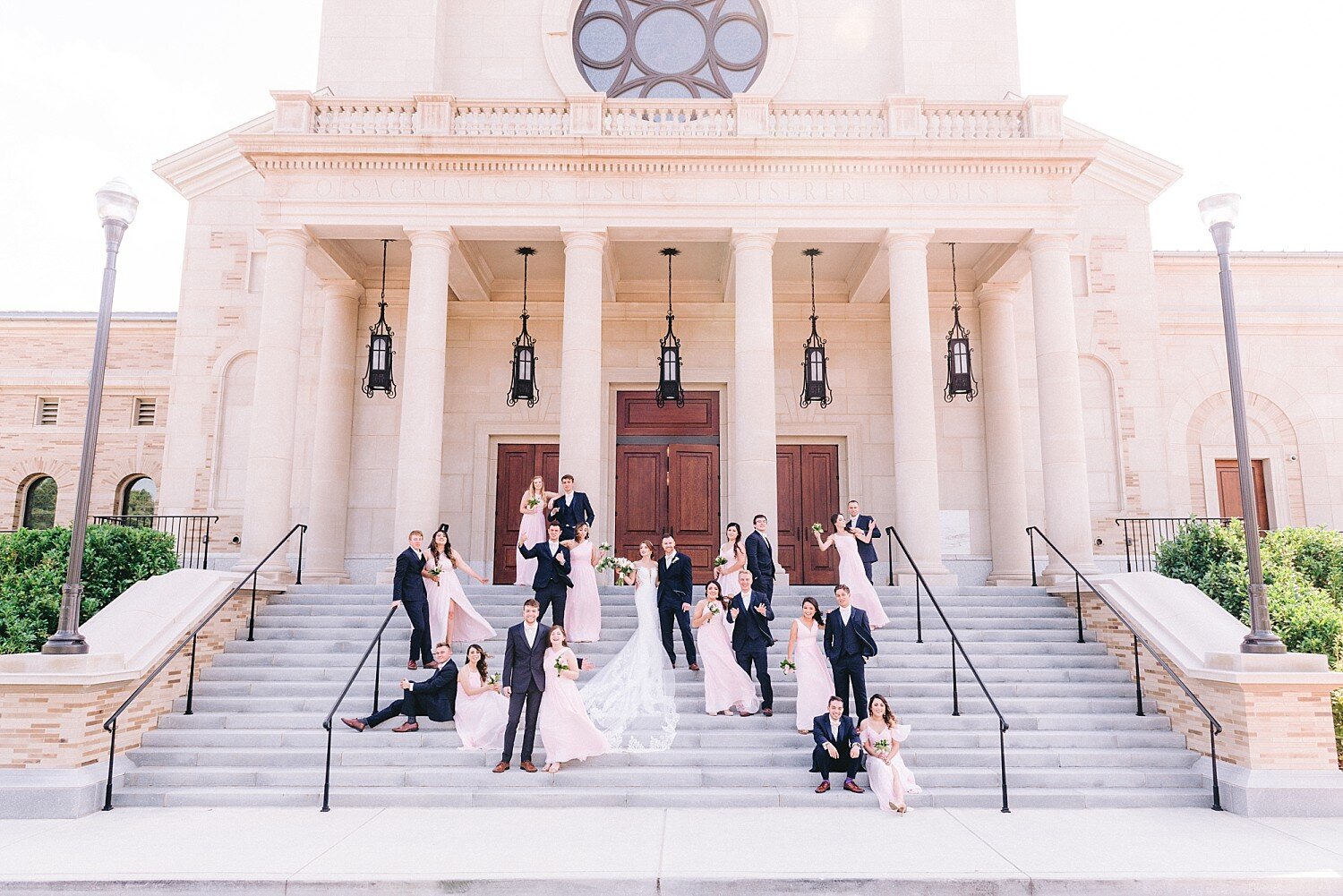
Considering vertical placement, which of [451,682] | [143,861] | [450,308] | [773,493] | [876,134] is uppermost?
[876,134]

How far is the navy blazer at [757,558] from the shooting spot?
11.9 m

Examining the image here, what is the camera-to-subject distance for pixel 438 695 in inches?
388

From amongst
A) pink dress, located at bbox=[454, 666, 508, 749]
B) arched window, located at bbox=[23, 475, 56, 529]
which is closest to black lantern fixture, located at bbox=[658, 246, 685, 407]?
pink dress, located at bbox=[454, 666, 508, 749]

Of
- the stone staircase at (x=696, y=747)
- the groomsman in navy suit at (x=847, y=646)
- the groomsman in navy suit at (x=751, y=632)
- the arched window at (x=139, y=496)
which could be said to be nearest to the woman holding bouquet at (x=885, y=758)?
the stone staircase at (x=696, y=747)

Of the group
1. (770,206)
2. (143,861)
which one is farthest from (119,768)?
(770,206)

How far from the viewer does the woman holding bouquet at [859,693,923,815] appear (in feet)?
27.0

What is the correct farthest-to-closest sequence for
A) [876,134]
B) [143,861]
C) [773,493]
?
[876,134] < [773,493] < [143,861]

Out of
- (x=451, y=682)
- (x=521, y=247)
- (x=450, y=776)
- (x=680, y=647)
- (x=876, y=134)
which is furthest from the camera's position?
(x=521, y=247)

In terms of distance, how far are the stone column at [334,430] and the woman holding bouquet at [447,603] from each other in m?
5.83

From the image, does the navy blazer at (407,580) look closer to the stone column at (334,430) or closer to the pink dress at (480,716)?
the pink dress at (480,716)

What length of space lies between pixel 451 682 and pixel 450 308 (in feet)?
35.3

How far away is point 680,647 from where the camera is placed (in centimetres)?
1226

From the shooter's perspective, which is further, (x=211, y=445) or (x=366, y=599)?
(x=211, y=445)

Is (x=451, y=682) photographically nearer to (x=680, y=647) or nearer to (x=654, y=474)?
(x=680, y=647)
